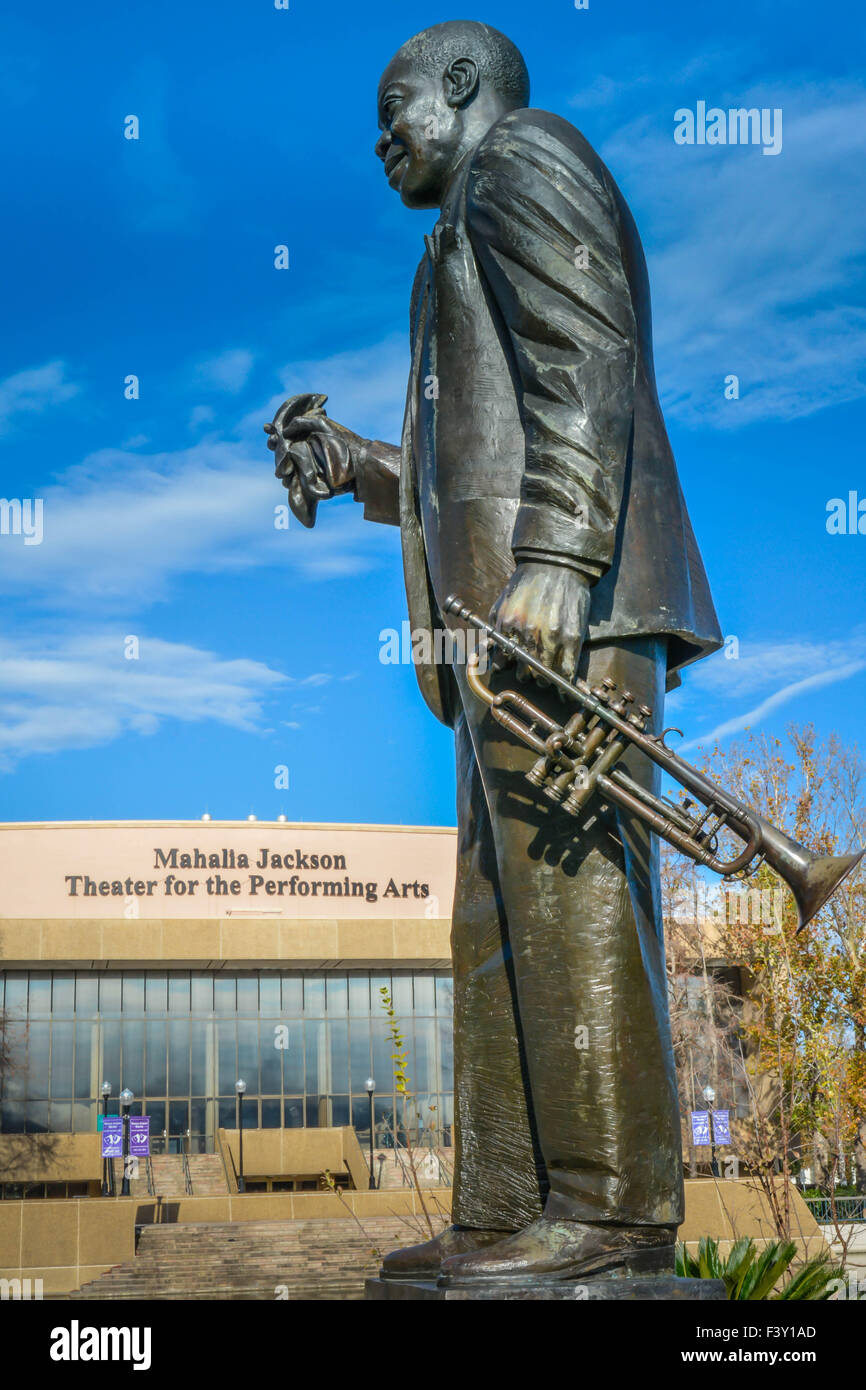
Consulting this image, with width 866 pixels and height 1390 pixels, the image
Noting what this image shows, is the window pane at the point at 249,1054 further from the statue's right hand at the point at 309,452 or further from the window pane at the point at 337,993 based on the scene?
the statue's right hand at the point at 309,452

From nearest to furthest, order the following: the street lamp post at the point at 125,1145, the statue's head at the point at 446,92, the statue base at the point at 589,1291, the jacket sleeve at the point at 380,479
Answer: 1. the statue base at the point at 589,1291
2. the statue's head at the point at 446,92
3. the jacket sleeve at the point at 380,479
4. the street lamp post at the point at 125,1145

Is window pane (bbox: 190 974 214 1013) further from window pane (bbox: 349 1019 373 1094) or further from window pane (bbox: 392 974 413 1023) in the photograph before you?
window pane (bbox: 392 974 413 1023)

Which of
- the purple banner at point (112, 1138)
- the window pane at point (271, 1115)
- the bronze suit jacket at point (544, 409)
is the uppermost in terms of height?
the bronze suit jacket at point (544, 409)

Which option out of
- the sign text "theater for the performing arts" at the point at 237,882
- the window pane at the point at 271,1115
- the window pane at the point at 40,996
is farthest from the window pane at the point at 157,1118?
the sign text "theater for the performing arts" at the point at 237,882

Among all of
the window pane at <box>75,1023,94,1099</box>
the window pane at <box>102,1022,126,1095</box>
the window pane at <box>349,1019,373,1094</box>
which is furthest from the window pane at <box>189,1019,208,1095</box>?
the window pane at <box>349,1019,373,1094</box>

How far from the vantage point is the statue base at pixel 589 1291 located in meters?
2.56

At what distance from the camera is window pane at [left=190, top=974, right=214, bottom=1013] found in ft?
161

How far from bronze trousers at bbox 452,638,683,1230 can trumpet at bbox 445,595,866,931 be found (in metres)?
0.13

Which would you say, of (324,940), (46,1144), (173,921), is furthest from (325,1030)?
(46,1144)

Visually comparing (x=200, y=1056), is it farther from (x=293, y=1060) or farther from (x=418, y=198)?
(x=418, y=198)

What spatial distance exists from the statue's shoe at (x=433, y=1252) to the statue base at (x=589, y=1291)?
14.8 inches

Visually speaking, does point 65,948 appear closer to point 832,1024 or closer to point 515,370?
point 832,1024

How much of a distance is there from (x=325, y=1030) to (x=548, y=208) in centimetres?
4887

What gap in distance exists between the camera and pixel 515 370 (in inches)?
132
